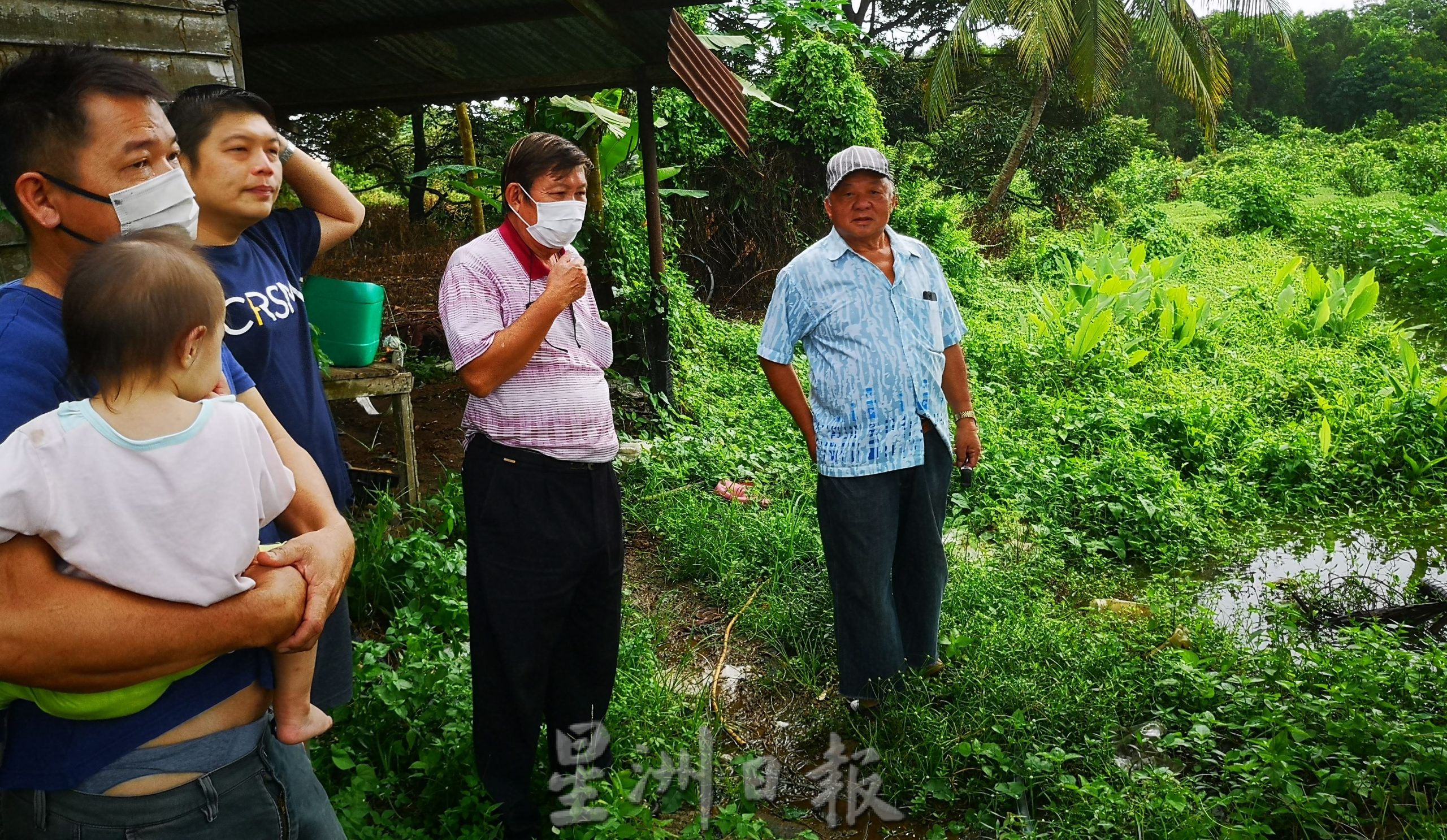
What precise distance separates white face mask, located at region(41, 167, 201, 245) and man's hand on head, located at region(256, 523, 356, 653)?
0.49 meters

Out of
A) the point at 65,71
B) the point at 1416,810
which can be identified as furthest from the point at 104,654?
the point at 1416,810

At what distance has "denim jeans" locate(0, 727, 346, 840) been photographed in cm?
125

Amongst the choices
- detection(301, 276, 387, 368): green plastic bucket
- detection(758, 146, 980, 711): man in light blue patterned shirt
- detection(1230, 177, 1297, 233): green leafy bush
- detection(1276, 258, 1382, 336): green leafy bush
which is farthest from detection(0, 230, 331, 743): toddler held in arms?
detection(1230, 177, 1297, 233): green leafy bush

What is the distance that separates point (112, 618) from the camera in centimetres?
120

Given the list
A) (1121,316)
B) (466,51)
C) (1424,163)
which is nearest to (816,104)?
(1121,316)

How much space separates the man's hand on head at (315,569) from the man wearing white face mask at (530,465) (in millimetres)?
879

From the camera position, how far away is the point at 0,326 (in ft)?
4.12

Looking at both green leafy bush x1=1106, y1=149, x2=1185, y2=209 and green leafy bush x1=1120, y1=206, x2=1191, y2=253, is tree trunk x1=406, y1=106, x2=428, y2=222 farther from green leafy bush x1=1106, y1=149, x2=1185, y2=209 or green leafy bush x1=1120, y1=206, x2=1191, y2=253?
green leafy bush x1=1106, y1=149, x2=1185, y2=209

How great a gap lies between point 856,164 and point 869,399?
0.72 meters

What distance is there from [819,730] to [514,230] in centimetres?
192

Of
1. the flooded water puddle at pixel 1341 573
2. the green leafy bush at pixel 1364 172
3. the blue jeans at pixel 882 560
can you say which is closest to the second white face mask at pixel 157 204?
the blue jeans at pixel 882 560

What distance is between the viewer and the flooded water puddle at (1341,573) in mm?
4258

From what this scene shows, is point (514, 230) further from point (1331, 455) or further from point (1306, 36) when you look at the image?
point (1306, 36)

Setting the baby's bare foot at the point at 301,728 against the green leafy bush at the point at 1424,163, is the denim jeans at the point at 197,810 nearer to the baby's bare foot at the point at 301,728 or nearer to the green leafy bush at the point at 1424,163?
the baby's bare foot at the point at 301,728
